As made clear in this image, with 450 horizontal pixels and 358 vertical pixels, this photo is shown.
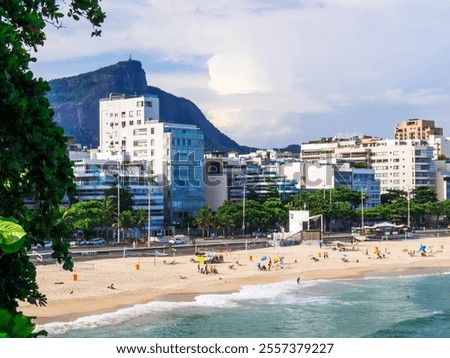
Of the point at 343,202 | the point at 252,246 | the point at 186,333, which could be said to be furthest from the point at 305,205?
the point at 186,333

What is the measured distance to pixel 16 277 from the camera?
865 centimetres

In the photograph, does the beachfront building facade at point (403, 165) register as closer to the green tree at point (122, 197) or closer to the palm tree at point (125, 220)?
the green tree at point (122, 197)

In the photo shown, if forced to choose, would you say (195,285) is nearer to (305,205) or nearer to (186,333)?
(186,333)

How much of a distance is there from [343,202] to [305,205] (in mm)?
7476

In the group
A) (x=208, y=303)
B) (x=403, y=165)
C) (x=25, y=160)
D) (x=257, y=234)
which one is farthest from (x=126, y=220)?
(x=403, y=165)

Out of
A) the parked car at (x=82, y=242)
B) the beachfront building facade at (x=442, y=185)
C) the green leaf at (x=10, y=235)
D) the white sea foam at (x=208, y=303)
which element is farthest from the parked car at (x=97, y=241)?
the beachfront building facade at (x=442, y=185)

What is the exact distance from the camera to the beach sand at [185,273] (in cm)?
4138

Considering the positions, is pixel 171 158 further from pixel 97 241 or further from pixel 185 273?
pixel 185 273

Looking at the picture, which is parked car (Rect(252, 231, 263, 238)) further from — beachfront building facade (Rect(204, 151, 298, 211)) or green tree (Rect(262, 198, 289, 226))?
beachfront building facade (Rect(204, 151, 298, 211))

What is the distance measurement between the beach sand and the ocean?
2.18 meters

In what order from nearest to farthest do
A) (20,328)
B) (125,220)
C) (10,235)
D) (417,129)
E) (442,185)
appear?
(10,235)
(20,328)
(125,220)
(442,185)
(417,129)

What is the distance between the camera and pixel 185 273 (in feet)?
177

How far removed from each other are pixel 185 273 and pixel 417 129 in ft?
450

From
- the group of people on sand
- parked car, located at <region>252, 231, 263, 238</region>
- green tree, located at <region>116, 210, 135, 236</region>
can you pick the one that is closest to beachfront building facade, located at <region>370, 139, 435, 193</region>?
parked car, located at <region>252, 231, 263, 238</region>
